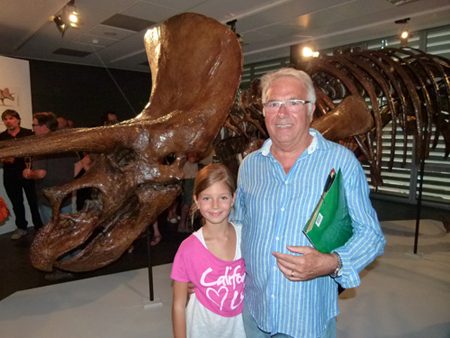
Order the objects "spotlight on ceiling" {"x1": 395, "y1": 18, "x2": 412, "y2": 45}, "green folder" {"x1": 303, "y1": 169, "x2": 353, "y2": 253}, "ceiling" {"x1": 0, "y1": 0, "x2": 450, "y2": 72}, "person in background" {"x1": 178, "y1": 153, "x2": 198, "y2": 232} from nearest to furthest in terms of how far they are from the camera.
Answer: "green folder" {"x1": 303, "y1": 169, "x2": 353, "y2": 253}, "person in background" {"x1": 178, "y1": 153, "x2": 198, "y2": 232}, "ceiling" {"x1": 0, "y1": 0, "x2": 450, "y2": 72}, "spotlight on ceiling" {"x1": 395, "y1": 18, "x2": 412, "y2": 45}

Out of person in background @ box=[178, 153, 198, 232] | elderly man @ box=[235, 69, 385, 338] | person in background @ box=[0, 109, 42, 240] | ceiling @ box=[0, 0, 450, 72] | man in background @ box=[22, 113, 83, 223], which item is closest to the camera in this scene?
elderly man @ box=[235, 69, 385, 338]

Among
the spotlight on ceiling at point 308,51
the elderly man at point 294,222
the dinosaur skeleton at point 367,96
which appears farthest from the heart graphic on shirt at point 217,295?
the spotlight on ceiling at point 308,51

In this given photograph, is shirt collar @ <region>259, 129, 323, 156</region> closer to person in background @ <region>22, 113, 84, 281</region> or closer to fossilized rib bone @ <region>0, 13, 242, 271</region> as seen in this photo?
fossilized rib bone @ <region>0, 13, 242, 271</region>

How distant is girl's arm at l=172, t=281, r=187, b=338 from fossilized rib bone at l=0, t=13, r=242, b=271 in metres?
0.34

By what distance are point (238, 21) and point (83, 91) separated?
6463mm

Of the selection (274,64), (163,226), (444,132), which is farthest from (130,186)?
(274,64)

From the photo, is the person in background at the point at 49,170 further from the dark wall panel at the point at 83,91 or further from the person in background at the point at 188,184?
the dark wall panel at the point at 83,91

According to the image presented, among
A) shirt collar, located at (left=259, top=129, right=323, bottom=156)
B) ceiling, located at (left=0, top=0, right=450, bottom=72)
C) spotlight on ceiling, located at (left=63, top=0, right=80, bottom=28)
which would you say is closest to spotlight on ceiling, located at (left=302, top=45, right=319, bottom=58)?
ceiling, located at (left=0, top=0, right=450, bottom=72)

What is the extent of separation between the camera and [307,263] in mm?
1279

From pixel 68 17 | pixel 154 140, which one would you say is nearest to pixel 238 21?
pixel 68 17

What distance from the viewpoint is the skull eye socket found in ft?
5.63

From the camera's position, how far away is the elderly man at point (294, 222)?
1368mm

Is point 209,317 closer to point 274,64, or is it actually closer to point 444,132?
point 444,132

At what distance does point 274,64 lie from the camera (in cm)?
994
